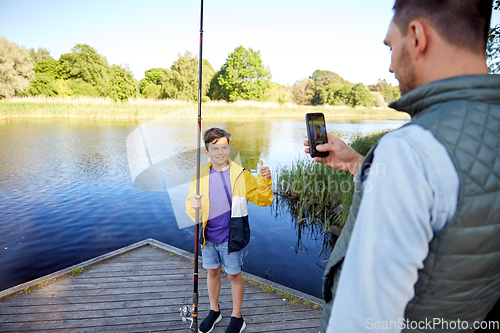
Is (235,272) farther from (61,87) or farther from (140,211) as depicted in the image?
(61,87)

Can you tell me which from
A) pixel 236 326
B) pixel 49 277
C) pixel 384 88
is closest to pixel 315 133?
pixel 236 326

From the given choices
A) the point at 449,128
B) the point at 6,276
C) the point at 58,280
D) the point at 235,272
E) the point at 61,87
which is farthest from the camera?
the point at 61,87

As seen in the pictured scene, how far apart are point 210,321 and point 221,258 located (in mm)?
571

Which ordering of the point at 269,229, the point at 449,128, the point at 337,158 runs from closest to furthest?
the point at 449,128
the point at 337,158
the point at 269,229

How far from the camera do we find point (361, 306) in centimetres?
60

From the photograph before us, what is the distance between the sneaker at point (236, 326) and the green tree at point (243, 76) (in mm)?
40209

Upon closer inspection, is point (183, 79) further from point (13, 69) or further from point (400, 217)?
point (400, 217)

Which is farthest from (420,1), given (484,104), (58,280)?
(58,280)

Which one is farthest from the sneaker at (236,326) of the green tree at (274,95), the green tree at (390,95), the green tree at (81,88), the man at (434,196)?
the green tree at (390,95)

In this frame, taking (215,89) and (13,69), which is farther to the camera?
(215,89)

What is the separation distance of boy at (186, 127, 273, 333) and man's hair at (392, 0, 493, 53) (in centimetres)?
176

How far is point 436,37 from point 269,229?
5.85 m

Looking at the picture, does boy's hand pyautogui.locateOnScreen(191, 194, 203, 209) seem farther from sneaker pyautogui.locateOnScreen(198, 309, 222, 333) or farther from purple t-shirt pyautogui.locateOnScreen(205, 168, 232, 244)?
sneaker pyautogui.locateOnScreen(198, 309, 222, 333)

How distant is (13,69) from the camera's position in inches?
1144
